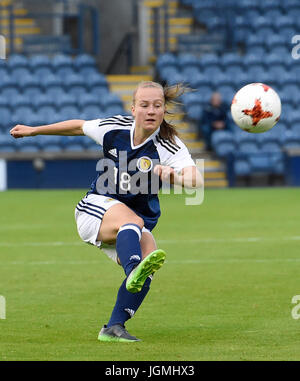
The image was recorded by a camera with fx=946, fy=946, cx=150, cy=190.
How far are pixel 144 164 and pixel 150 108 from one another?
43 centimetres

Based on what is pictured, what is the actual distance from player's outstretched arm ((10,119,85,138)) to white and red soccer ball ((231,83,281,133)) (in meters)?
1.37

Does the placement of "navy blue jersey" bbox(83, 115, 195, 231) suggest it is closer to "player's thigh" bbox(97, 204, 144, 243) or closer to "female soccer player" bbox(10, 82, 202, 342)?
"female soccer player" bbox(10, 82, 202, 342)

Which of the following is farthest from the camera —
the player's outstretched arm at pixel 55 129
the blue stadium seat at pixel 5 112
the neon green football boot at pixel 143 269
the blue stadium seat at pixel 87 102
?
the blue stadium seat at pixel 87 102

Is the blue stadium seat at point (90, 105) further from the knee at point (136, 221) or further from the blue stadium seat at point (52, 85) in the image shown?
the knee at point (136, 221)

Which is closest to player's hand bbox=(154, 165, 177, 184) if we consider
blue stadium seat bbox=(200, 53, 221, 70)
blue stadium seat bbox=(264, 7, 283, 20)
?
blue stadium seat bbox=(200, 53, 221, 70)

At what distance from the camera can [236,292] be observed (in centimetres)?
899

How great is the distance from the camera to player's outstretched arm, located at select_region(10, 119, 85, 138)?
6.82m

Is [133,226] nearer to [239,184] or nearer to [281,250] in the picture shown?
[281,250]

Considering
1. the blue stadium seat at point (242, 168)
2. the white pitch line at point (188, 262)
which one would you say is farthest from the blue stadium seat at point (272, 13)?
the white pitch line at point (188, 262)

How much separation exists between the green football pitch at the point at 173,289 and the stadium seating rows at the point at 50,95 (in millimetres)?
6039

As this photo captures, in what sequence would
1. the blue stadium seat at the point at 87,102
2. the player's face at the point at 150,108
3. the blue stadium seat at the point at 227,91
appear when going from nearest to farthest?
the player's face at the point at 150,108, the blue stadium seat at the point at 87,102, the blue stadium seat at the point at 227,91

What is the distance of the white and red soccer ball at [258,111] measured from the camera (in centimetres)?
743
